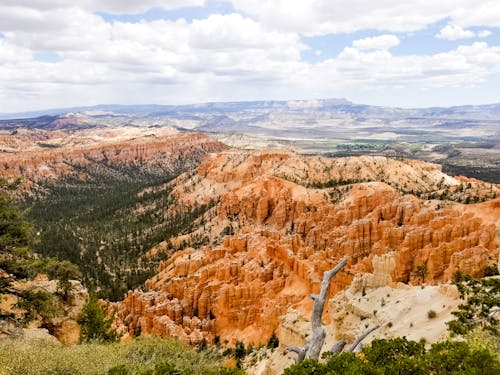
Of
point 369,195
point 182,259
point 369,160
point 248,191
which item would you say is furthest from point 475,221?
point 369,160

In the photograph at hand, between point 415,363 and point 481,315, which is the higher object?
point 415,363

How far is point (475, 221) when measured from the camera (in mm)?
58969

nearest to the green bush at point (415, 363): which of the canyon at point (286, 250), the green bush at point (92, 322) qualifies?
the canyon at point (286, 250)

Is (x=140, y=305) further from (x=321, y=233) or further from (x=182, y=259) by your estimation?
(x=321, y=233)

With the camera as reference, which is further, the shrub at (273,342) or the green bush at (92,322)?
the shrub at (273,342)

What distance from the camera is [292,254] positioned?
5684 cm

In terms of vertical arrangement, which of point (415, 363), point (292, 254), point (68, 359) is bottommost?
point (292, 254)

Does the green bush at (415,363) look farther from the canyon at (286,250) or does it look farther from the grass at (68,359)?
the canyon at (286,250)

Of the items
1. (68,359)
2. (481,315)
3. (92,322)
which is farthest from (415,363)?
(92,322)

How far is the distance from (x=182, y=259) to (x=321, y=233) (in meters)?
25.3

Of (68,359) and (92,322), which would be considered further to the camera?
(92,322)

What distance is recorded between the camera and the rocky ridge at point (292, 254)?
49812 millimetres

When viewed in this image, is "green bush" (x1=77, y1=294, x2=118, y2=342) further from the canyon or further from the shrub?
the shrub

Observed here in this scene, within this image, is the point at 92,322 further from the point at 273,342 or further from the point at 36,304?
the point at 273,342
